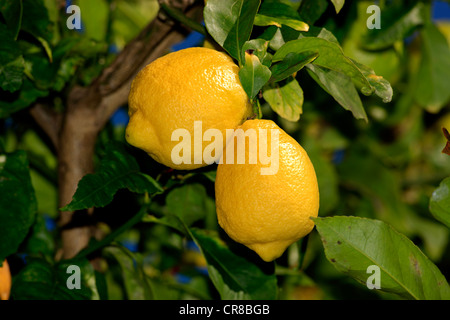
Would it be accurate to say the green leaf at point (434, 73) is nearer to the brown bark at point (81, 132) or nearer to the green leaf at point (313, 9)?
the green leaf at point (313, 9)

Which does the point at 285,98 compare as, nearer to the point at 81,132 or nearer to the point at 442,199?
the point at 442,199

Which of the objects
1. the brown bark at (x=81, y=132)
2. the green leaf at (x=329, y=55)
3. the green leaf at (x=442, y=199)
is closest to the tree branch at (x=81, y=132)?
the brown bark at (x=81, y=132)

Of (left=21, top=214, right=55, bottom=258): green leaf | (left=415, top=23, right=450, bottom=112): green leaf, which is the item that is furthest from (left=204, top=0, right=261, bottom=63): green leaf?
(left=415, top=23, right=450, bottom=112): green leaf

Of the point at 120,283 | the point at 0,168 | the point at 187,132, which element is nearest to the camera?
the point at 187,132

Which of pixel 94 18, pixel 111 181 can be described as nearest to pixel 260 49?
pixel 111 181

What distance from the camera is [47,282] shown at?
29.1 inches

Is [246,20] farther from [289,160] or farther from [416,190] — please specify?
[416,190]

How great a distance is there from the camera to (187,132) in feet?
1.81

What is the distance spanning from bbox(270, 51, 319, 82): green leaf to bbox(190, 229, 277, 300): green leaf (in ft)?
1.01

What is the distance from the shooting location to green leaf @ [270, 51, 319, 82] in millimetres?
526

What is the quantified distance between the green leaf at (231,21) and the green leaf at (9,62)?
0.30 m

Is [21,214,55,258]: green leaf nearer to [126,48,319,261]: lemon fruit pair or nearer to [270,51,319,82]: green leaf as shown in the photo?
[126,48,319,261]: lemon fruit pair
